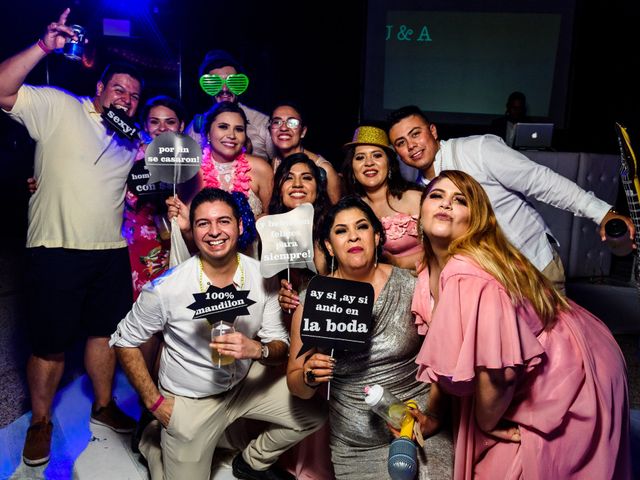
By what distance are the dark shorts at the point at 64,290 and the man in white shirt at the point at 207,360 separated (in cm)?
55

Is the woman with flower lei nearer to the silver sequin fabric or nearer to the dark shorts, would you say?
the dark shorts

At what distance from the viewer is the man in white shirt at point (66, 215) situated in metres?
2.64

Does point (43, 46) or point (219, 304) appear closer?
point (219, 304)

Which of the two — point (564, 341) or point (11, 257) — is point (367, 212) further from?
point (11, 257)

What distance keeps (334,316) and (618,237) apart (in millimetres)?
1135

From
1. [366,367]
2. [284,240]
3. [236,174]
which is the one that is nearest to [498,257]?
[366,367]

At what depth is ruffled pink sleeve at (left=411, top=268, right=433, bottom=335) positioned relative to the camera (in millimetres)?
1895

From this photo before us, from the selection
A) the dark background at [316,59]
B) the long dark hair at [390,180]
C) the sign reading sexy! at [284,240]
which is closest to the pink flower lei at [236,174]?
the long dark hair at [390,180]

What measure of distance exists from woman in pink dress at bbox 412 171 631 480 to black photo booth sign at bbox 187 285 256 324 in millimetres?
709

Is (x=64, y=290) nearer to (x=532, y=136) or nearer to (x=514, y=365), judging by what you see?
(x=514, y=365)

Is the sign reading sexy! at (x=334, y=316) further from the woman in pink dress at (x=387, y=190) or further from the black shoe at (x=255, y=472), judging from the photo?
the black shoe at (x=255, y=472)

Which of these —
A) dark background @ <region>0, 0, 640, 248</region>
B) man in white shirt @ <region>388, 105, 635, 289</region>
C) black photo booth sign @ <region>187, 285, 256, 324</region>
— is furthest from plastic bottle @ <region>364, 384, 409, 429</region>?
dark background @ <region>0, 0, 640, 248</region>

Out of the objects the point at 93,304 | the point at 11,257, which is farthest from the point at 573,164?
the point at 11,257

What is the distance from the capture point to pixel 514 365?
1440 millimetres
